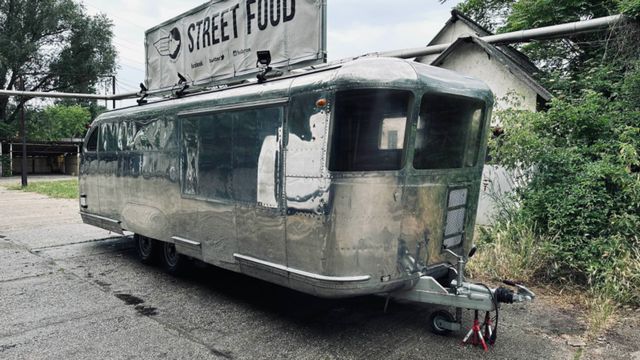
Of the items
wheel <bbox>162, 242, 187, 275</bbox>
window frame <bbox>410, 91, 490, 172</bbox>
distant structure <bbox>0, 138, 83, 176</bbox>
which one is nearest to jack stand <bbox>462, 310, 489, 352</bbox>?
window frame <bbox>410, 91, 490, 172</bbox>

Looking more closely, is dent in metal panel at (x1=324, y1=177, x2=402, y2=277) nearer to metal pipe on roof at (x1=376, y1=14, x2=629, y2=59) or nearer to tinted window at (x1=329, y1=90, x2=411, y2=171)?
tinted window at (x1=329, y1=90, x2=411, y2=171)

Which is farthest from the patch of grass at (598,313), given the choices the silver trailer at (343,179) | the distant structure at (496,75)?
the distant structure at (496,75)

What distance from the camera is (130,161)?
22.8 feet

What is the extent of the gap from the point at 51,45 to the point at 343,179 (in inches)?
1537

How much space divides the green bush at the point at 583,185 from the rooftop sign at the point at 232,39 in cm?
361

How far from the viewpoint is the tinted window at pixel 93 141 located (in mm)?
7969

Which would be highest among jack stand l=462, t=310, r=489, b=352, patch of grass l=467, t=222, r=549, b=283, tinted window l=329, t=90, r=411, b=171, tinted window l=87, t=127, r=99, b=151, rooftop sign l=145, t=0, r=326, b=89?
rooftop sign l=145, t=0, r=326, b=89

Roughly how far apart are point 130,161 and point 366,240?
176 inches

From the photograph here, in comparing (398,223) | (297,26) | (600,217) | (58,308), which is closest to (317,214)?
(398,223)

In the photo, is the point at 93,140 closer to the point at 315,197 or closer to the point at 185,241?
the point at 185,241

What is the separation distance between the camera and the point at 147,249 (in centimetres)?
Answer: 721

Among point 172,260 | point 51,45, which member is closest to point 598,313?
point 172,260

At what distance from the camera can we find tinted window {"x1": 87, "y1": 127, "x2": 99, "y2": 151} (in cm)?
797

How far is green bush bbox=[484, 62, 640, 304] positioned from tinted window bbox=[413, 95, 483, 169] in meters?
1.93
